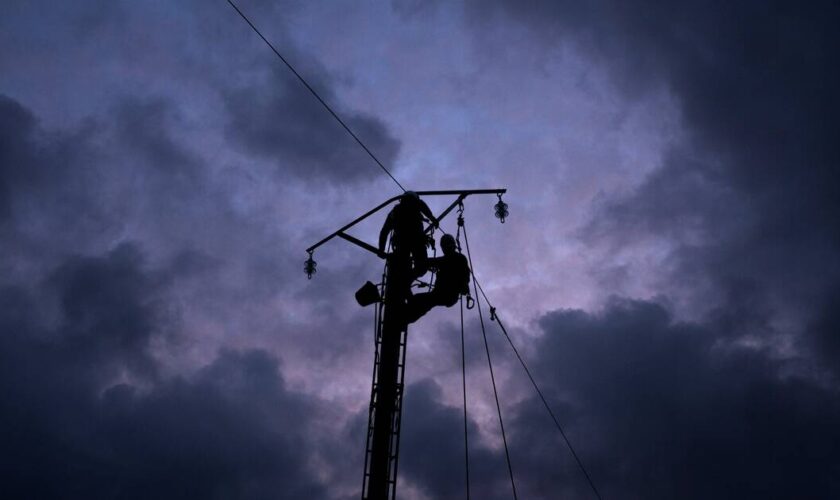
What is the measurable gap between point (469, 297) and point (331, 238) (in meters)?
3.76

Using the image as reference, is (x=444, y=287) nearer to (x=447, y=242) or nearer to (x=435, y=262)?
(x=435, y=262)

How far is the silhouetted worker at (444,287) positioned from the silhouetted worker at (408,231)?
364 mm

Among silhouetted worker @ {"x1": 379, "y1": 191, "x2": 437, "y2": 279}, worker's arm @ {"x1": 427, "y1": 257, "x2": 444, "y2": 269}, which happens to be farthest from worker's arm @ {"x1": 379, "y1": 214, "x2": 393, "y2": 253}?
worker's arm @ {"x1": 427, "y1": 257, "x2": 444, "y2": 269}

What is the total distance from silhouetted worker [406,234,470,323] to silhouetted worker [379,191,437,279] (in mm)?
364

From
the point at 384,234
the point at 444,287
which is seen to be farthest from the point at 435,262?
the point at 384,234

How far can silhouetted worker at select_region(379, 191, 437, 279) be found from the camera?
11766 mm

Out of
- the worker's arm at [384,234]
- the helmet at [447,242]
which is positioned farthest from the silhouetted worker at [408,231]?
the helmet at [447,242]

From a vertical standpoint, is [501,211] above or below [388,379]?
above

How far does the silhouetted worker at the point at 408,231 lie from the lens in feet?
Result: 38.6

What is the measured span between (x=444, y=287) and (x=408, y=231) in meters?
1.49

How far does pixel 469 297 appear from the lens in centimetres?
1272

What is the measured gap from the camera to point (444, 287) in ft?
38.7

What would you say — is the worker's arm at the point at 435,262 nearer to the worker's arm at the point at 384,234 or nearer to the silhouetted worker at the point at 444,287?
the silhouetted worker at the point at 444,287

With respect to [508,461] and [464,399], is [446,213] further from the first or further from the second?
[508,461]
